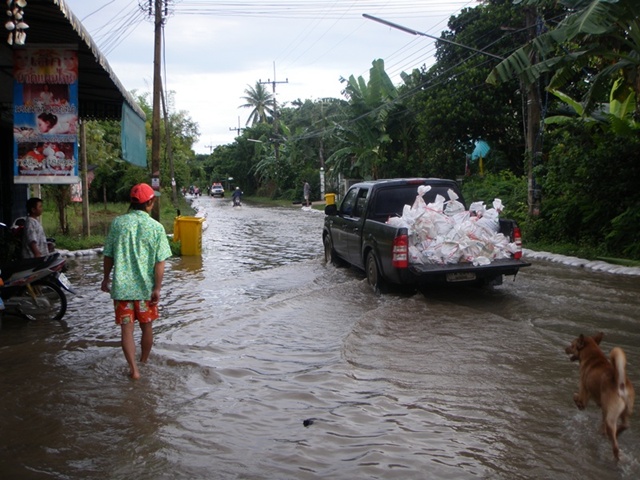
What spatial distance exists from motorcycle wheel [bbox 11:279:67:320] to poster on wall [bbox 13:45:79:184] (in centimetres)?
151

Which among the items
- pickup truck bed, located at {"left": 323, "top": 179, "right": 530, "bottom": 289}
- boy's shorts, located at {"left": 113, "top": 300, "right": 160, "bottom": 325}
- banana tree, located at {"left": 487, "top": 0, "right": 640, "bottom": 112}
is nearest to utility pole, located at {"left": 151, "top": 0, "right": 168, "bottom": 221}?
pickup truck bed, located at {"left": 323, "top": 179, "right": 530, "bottom": 289}

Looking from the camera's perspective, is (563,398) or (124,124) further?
(124,124)

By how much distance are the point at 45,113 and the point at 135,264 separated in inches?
174

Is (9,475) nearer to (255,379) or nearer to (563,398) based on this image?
(255,379)

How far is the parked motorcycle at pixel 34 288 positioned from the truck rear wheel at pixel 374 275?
15.3 feet

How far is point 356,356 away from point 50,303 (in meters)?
4.69

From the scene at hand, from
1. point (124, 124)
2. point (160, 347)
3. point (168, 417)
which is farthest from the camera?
point (124, 124)

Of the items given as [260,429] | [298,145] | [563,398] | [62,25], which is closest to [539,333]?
[563,398]

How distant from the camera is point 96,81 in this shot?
11.9m

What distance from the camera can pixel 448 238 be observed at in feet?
31.2

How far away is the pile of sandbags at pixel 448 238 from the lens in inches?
371

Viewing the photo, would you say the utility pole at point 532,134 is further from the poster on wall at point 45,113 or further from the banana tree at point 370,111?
the banana tree at point 370,111

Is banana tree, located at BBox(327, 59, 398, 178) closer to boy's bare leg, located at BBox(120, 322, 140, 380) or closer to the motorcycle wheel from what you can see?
the motorcycle wheel

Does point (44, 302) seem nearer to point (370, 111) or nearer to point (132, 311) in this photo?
point (132, 311)
